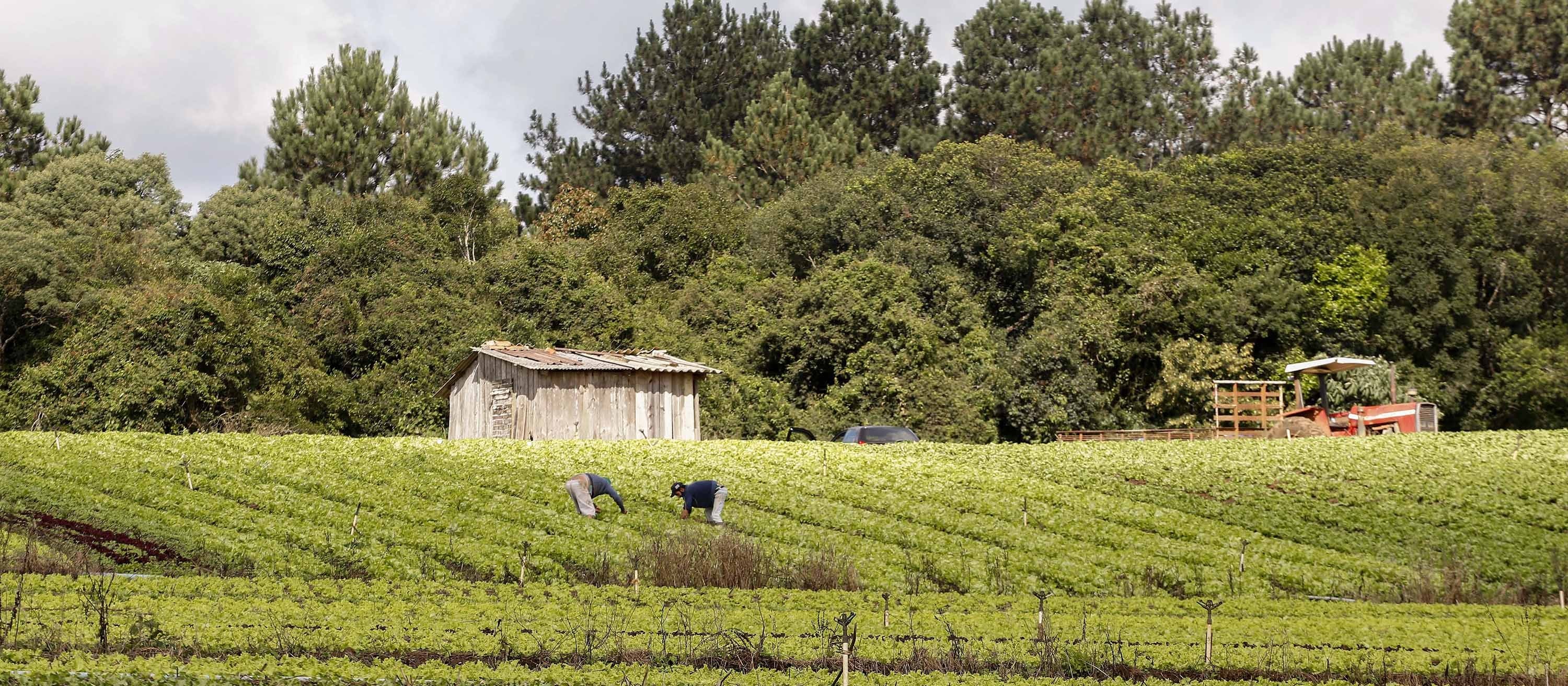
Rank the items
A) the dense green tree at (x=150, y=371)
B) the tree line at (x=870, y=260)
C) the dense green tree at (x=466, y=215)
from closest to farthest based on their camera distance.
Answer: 1. the dense green tree at (x=150, y=371)
2. the tree line at (x=870, y=260)
3. the dense green tree at (x=466, y=215)

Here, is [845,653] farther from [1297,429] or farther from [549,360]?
[1297,429]

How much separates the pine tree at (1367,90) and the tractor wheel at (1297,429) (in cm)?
2967

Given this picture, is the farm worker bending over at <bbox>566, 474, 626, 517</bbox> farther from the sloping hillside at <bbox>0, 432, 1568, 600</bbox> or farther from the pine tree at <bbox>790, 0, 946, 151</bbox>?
the pine tree at <bbox>790, 0, 946, 151</bbox>

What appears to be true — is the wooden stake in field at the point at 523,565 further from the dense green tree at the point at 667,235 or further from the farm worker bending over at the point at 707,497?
the dense green tree at the point at 667,235

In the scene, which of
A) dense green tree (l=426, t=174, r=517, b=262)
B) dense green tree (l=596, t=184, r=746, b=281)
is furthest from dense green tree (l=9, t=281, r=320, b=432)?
dense green tree (l=596, t=184, r=746, b=281)

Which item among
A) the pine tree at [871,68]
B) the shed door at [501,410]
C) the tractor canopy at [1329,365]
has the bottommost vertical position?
the shed door at [501,410]

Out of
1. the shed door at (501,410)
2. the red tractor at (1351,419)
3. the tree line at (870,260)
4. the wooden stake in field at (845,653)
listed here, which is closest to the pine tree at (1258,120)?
the tree line at (870,260)

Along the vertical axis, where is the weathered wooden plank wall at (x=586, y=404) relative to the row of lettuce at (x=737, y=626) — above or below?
above

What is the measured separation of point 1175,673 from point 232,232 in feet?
174

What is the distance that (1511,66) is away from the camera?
226 ft

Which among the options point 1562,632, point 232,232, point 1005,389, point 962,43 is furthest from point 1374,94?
point 1562,632

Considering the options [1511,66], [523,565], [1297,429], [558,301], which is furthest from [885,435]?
[1511,66]

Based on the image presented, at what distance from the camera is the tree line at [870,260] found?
4644 centimetres

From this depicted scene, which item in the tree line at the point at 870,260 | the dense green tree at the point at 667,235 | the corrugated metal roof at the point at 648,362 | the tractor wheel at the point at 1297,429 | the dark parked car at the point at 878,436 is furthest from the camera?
the dense green tree at the point at 667,235
